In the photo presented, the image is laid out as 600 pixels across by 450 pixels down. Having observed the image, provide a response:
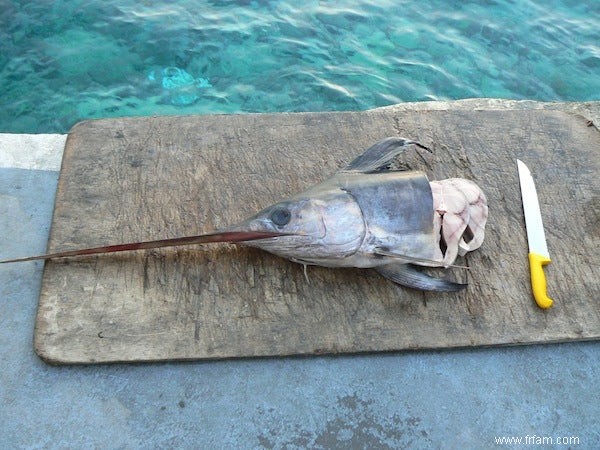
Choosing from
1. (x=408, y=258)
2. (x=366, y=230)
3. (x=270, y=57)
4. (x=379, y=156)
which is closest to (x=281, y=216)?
(x=366, y=230)

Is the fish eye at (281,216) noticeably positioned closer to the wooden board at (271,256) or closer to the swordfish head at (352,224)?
the swordfish head at (352,224)

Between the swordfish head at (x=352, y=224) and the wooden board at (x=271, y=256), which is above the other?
the swordfish head at (x=352, y=224)

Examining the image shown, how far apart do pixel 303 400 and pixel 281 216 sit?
84cm

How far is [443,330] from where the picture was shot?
257 cm

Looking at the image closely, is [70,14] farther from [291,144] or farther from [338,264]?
[338,264]

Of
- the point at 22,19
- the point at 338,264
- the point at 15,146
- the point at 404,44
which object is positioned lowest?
the point at 22,19

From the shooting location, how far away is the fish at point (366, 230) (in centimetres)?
254

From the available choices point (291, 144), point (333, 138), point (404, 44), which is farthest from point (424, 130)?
point (404, 44)

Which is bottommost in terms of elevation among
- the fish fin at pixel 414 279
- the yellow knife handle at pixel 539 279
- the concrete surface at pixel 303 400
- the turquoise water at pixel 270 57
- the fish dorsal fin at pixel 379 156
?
the turquoise water at pixel 270 57

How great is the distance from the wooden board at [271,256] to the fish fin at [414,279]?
69mm

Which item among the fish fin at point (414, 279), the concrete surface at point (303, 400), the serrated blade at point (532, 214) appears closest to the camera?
the concrete surface at point (303, 400)

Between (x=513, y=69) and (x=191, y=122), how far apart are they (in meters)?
5.15

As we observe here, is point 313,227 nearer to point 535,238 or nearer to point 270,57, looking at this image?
point 535,238

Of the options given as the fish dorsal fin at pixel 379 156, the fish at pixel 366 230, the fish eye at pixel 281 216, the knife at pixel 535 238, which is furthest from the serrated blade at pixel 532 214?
the fish eye at pixel 281 216
